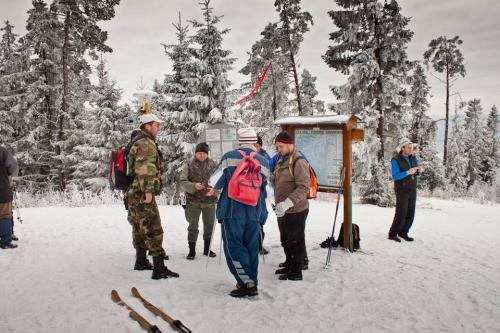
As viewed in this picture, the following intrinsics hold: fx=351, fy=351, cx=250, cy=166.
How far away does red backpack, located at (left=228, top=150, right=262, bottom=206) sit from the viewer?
4.28m

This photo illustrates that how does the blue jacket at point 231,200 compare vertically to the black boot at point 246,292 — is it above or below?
above

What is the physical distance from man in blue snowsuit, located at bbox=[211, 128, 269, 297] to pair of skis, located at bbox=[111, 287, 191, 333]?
987mm

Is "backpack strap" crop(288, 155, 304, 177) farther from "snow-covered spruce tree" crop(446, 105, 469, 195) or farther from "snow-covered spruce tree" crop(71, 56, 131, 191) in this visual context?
"snow-covered spruce tree" crop(446, 105, 469, 195)

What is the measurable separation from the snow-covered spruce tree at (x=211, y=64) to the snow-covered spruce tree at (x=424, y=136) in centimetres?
1803

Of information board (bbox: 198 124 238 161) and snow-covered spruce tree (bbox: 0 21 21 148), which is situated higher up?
snow-covered spruce tree (bbox: 0 21 21 148)

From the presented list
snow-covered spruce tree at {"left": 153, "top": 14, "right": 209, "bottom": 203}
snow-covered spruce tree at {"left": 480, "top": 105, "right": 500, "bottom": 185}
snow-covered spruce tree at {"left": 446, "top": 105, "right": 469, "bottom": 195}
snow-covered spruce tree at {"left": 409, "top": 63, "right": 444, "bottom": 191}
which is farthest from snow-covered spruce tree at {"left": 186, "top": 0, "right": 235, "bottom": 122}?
snow-covered spruce tree at {"left": 480, "top": 105, "right": 500, "bottom": 185}

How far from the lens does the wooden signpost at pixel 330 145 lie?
6.25m

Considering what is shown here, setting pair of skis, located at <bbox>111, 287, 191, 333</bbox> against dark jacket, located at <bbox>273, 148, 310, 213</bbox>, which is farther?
dark jacket, located at <bbox>273, 148, 310, 213</bbox>

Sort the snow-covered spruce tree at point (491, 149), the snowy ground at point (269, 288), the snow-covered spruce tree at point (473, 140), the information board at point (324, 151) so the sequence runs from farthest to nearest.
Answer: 1. the snow-covered spruce tree at point (491, 149)
2. the snow-covered spruce tree at point (473, 140)
3. the information board at point (324, 151)
4. the snowy ground at point (269, 288)

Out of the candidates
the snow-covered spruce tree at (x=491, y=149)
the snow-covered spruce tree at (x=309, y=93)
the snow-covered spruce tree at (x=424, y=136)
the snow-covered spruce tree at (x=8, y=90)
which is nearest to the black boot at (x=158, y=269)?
the snow-covered spruce tree at (x=8, y=90)

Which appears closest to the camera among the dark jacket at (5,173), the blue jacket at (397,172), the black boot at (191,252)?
the black boot at (191,252)

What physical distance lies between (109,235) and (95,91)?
17.0m

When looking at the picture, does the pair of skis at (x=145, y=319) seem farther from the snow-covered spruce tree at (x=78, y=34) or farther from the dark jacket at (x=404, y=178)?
the snow-covered spruce tree at (x=78, y=34)

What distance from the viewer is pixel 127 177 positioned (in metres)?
4.90
